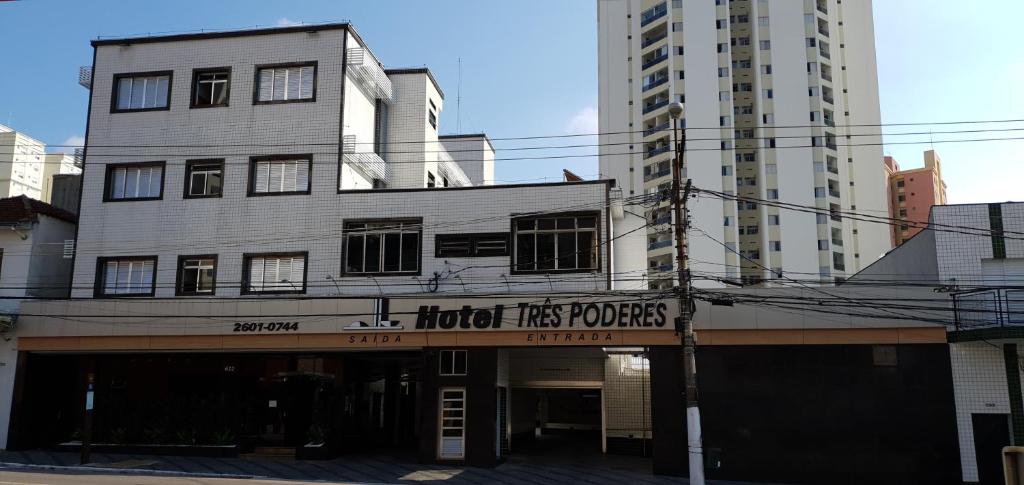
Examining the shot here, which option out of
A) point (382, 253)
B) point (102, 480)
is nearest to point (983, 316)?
point (382, 253)

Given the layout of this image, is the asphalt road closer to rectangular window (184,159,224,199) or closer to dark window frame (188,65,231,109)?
rectangular window (184,159,224,199)

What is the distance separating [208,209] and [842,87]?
63466 millimetres

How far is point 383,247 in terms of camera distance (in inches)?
1054

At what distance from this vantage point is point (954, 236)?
71.9 ft

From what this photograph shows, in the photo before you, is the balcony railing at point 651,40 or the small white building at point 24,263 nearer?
Result: the small white building at point 24,263

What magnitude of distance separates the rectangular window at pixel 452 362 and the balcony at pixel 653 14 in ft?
192

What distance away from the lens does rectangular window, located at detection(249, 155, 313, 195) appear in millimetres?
27859

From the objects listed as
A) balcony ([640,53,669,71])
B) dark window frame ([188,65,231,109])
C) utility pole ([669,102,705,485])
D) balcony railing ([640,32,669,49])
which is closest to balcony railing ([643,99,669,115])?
balcony ([640,53,669,71])

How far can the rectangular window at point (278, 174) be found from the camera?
2786 cm

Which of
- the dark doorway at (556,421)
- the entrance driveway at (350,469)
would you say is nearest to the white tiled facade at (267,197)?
the entrance driveway at (350,469)

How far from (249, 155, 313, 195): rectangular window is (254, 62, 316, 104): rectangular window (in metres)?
2.19

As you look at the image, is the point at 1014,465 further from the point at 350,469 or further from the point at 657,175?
the point at 657,175

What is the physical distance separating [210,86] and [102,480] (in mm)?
14911

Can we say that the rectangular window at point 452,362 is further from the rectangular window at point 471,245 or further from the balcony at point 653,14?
the balcony at point 653,14
